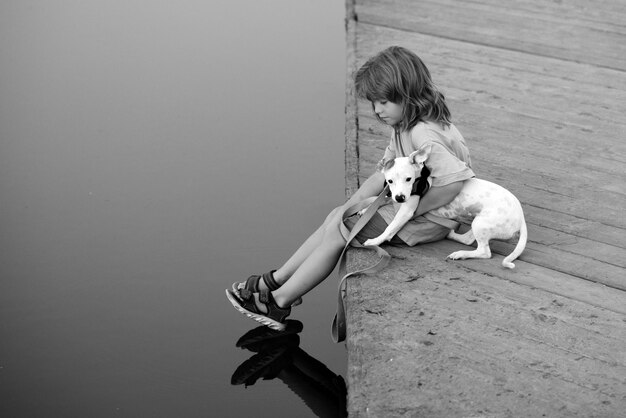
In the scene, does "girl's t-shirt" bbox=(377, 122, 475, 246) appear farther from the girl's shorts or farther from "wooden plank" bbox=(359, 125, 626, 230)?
"wooden plank" bbox=(359, 125, 626, 230)

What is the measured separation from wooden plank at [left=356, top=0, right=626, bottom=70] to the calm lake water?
63 centimetres

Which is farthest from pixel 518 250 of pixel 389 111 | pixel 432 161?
pixel 389 111

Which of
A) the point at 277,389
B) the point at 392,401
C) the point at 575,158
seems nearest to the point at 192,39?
the point at 575,158

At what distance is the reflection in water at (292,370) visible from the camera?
12.0 feet

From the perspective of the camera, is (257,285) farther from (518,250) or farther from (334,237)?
(518,250)

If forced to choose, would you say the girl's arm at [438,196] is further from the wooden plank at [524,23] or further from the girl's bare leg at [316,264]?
the wooden plank at [524,23]

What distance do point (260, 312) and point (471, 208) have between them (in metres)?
1.05

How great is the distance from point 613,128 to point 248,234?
2.06 meters

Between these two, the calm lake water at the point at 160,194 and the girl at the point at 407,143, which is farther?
the calm lake water at the point at 160,194

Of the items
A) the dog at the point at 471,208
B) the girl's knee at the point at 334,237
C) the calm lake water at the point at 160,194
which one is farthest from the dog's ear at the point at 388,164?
the calm lake water at the point at 160,194

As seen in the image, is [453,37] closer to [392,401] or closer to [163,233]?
[163,233]

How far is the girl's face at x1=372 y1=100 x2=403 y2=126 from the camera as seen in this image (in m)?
3.55

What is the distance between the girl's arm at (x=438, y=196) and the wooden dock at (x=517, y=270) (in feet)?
0.58

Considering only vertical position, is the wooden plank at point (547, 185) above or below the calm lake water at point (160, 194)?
above
